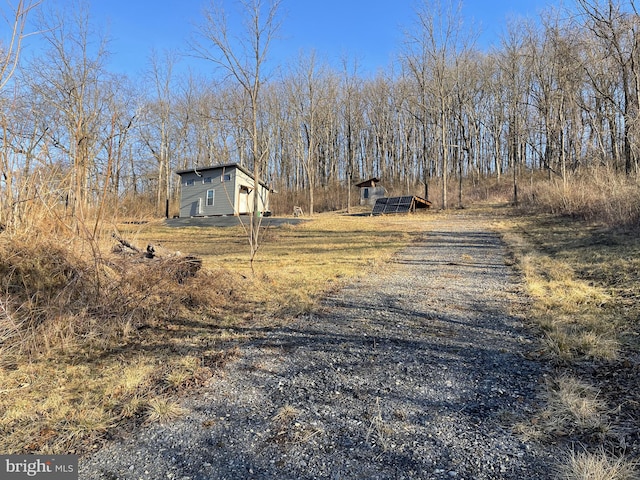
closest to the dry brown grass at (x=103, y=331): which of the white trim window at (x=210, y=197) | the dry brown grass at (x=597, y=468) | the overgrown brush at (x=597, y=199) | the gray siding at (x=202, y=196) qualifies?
the dry brown grass at (x=597, y=468)

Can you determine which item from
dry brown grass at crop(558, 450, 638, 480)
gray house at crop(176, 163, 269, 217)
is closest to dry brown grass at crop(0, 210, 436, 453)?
dry brown grass at crop(558, 450, 638, 480)

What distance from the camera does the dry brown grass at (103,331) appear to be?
2445 mm

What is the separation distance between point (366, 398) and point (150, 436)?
143cm

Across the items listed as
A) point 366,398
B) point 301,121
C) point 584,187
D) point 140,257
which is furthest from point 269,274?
point 301,121

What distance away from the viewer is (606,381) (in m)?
2.68

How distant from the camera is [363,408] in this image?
2482mm

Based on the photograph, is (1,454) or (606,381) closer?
(1,454)

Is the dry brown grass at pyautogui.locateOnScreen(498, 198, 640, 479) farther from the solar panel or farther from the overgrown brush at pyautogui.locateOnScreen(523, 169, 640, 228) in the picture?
the solar panel

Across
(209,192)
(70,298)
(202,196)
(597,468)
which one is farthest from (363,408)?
(202,196)

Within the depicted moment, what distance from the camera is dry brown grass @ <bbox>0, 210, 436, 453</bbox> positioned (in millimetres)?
2445

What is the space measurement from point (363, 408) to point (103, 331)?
9.62ft

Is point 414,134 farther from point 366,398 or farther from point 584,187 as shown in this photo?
point 366,398

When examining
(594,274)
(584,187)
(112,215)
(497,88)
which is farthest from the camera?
(497,88)

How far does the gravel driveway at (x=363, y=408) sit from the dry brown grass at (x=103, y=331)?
0.21 m
